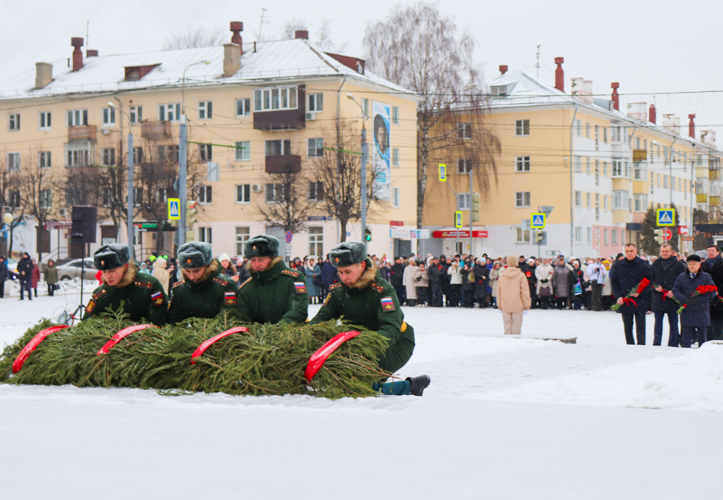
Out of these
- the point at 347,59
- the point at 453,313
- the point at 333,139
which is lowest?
the point at 453,313

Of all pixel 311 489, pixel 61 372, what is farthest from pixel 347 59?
pixel 311 489

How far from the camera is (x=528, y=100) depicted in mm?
67500

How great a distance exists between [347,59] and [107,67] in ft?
57.9

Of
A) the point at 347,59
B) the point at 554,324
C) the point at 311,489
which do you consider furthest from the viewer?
the point at 347,59

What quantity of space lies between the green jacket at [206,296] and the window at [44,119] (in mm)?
60307

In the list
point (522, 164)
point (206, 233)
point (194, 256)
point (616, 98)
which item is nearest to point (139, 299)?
point (194, 256)

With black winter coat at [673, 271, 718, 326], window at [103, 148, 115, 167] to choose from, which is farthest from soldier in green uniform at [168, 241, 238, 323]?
window at [103, 148, 115, 167]

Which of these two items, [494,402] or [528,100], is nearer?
[494,402]

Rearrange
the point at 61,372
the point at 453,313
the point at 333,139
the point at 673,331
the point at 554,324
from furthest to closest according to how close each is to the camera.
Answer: the point at 333,139 < the point at 453,313 < the point at 554,324 < the point at 673,331 < the point at 61,372

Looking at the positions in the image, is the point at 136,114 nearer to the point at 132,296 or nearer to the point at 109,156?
the point at 109,156

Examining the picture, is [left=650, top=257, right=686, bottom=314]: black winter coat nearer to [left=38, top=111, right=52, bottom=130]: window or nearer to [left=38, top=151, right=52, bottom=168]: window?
[left=38, top=111, right=52, bottom=130]: window

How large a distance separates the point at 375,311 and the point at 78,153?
59.7 metres

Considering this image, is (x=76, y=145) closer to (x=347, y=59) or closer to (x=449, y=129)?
(x=347, y=59)

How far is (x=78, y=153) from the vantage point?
64875mm
